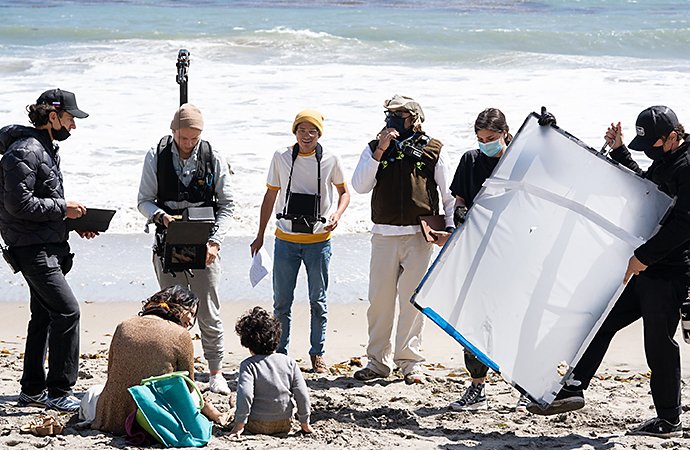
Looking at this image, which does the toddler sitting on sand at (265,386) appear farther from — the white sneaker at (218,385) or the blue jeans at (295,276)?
the blue jeans at (295,276)

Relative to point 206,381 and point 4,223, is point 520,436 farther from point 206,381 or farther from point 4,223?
point 4,223

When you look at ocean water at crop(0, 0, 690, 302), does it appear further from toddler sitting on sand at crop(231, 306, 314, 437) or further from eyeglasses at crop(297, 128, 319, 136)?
toddler sitting on sand at crop(231, 306, 314, 437)

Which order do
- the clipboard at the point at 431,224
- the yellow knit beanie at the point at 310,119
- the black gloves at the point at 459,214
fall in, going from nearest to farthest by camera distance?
1. the black gloves at the point at 459,214
2. the clipboard at the point at 431,224
3. the yellow knit beanie at the point at 310,119

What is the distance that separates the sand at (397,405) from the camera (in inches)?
205

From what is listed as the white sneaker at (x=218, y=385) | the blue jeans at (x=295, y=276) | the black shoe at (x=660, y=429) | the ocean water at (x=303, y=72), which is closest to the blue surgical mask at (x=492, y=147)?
the blue jeans at (x=295, y=276)

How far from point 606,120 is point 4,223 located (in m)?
12.3

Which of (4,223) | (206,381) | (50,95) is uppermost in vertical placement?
(50,95)

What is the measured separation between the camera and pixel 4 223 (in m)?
5.50

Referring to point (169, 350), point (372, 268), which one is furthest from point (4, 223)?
point (372, 268)

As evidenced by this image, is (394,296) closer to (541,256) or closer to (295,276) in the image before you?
(295,276)

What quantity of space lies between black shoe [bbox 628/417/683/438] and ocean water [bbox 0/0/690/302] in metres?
5.41

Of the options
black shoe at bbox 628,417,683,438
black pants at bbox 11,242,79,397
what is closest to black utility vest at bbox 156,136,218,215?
black pants at bbox 11,242,79,397

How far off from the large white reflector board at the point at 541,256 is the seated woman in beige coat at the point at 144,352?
1.28 m

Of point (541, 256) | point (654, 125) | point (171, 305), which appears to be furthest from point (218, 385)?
point (654, 125)
